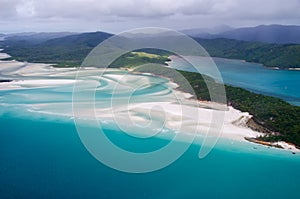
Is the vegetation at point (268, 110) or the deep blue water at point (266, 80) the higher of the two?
the vegetation at point (268, 110)

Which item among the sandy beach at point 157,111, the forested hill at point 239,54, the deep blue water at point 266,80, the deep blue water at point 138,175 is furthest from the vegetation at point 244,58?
the deep blue water at point 266,80

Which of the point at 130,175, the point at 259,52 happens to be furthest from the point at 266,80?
the point at 130,175

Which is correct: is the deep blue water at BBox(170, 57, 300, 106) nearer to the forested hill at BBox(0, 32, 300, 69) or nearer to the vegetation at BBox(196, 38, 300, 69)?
the vegetation at BBox(196, 38, 300, 69)

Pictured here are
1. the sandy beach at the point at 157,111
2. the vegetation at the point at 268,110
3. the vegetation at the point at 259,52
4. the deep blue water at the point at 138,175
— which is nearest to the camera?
the deep blue water at the point at 138,175

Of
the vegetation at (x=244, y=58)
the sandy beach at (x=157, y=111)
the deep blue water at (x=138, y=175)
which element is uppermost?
the vegetation at (x=244, y=58)

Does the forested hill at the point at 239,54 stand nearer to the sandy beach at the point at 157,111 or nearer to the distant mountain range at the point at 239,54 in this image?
the distant mountain range at the point at 239,54

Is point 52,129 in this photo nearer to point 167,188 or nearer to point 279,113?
point 167,188

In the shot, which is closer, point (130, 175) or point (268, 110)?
point (130, 175)

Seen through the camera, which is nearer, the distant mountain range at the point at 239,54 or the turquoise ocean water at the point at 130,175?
the turquoise ocean water at the point at 130,175

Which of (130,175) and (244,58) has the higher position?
(244,58)

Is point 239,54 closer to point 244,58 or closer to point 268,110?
point 244,58
